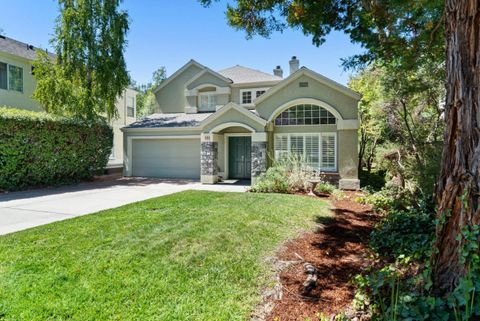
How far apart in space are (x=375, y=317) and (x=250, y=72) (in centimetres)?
2061

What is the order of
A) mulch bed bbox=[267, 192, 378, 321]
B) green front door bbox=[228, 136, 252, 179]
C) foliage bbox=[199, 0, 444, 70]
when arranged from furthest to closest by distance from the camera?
green front door bbox=[228, 136, 252, 179] < foliage bbox=[199, 0, 444, 70] < mulch bed bbox=[267, 192, 378, 321]

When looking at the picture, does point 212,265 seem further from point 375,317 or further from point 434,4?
point 434,4

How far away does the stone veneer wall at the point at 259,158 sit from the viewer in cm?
1453

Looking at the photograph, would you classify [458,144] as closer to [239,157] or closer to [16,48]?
[239,157]

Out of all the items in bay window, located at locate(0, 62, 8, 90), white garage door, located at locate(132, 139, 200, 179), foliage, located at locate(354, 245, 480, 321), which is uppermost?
bay window, located at locate(0, 62, 8, 90)

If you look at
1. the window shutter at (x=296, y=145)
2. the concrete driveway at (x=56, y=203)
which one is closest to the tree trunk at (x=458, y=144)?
the concrete driveway at (x=56, y=203)

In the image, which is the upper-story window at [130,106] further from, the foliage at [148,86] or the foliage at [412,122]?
the foliage at [148,86]

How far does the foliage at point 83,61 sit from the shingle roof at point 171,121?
99.0 inches

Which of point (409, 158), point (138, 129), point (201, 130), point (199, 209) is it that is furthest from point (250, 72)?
point (199, 209)

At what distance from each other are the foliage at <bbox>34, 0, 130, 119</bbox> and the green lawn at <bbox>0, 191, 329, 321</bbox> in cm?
1165

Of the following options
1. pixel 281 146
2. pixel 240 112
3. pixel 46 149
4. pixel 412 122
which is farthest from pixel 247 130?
pixel 46 149

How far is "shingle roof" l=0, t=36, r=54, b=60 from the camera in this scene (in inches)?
705

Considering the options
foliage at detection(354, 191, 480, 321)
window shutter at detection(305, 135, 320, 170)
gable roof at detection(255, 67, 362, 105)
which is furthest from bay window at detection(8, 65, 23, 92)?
foliage at detection(354, 191, 480, 321)

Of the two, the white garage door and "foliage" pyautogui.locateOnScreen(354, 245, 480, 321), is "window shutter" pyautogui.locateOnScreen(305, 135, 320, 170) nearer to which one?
the white garage door
